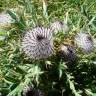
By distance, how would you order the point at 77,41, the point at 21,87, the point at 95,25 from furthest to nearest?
1. the point at 95,25
2. the point at 77,41
3. the point at 21,87

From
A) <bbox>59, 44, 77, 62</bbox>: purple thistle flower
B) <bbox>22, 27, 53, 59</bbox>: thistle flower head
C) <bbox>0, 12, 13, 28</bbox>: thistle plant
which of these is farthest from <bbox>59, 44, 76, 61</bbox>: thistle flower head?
<bbox>0, 12, 13, 28</bbox>: thistle plant

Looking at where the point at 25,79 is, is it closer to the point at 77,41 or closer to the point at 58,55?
the point at 58,55

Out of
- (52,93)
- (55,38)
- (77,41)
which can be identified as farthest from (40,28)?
(52,93)

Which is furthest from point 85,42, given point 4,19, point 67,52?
point 4,19

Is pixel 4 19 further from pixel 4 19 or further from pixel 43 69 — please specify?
pixel 43 69

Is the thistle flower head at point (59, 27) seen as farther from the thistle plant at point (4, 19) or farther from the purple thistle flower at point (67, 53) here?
the thistle plant at point (4, 19)

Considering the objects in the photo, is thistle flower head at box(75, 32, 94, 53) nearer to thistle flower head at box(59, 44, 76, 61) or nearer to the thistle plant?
thistle flower head at box(59, 44, 76, 61)

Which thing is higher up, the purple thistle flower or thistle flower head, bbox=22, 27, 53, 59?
thistle flower head, bbox=22, 27, 53, 59
